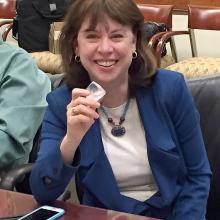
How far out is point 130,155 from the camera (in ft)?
4.39

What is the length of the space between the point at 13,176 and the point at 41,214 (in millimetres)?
407

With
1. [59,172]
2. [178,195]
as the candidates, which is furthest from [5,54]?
[178,195]

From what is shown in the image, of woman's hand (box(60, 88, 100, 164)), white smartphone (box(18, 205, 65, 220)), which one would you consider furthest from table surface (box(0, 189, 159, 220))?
woman's hand (box(60, 88, 100, 164))

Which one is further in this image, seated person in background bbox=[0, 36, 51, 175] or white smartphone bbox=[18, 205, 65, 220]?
seated person in background bbox=[0, 36, 51, 175]

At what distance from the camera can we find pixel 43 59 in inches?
160

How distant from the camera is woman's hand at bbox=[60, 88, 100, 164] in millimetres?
1100

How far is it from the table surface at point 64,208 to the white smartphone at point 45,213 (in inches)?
0.6

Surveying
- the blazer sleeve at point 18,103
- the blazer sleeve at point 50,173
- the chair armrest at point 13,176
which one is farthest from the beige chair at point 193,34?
the blazer sleeve at point 50,173

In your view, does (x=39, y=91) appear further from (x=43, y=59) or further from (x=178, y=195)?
(x=43, y=59)

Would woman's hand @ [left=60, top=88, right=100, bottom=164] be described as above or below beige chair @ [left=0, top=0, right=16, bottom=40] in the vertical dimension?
above

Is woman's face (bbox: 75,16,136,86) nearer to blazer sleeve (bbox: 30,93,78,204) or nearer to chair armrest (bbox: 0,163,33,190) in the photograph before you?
blazer sleeve (bbox: 30,93,78,204)

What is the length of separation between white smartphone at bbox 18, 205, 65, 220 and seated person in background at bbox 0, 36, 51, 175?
536mm

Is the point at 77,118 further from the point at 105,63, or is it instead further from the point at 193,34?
the point at 193,34

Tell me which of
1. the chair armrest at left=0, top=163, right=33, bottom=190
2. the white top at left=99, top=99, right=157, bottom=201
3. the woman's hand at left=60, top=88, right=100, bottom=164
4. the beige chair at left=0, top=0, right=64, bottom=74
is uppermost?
the woman's hand at left=60, top=88, right=100, bottom=164
